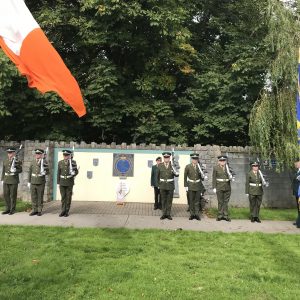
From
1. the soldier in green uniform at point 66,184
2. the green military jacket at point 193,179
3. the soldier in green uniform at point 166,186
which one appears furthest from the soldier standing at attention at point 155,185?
the soldier in green uniform at point 66,184

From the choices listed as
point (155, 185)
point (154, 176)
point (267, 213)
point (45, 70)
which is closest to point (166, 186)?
point (155, 185)

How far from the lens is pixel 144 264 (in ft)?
26.4

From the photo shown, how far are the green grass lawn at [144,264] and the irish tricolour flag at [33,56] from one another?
2860 millimetres

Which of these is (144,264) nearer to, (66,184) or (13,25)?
(13,25)

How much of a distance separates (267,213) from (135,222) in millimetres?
4987

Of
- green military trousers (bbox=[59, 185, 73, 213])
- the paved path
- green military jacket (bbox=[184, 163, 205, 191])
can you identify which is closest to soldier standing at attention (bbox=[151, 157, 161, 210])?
the paved path

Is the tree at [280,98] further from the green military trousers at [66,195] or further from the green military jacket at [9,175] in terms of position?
the green military jacket at [9,175]

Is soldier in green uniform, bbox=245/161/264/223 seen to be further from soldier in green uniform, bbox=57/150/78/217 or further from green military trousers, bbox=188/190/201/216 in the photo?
soldier in green uniform, bbox=57/150/78/217

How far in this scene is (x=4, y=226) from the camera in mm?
11352

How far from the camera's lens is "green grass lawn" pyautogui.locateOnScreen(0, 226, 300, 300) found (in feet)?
21.8

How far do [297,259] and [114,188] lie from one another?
30.6ft

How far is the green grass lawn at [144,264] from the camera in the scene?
6.64 m

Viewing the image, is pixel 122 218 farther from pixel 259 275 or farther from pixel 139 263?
pixel 259 275

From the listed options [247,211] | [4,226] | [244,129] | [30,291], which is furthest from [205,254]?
[244,129]
